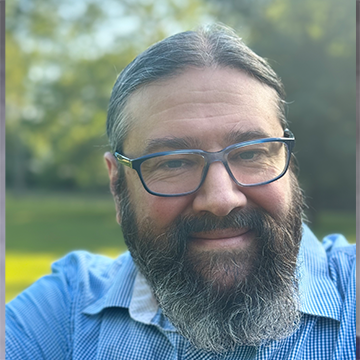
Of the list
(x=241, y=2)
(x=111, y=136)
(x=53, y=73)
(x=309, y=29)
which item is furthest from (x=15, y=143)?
(x=111, y=136)

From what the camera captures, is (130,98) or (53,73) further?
(53,73)

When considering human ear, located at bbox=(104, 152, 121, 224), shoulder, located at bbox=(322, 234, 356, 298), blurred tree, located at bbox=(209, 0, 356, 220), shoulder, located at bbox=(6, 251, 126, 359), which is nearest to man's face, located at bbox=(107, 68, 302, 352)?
shoulder, located at bbox=(322, 234, 356, 298)

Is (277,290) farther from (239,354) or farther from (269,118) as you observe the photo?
(269,118)

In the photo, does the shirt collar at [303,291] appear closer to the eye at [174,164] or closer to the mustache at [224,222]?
the mustache at [224,222]

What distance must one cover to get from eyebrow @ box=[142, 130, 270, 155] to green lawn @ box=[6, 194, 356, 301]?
22.5 ft

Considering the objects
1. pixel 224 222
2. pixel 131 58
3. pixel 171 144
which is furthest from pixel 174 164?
pixel 131 58

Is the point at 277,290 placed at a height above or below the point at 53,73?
below


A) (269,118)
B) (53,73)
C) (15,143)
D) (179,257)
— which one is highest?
(53,73)

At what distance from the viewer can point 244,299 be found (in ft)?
5.54

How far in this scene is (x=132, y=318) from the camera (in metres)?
1.87

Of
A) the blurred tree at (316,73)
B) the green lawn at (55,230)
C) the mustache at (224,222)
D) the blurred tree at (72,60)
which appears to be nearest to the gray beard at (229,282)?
the mustache at (224,222)

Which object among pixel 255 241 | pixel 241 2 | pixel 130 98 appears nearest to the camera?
pixel 255 241

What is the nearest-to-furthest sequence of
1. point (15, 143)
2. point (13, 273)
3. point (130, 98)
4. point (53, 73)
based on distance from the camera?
point (130, 98), point (13, 273), point (53, 73), point (15, 143)

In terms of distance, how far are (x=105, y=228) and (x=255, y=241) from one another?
1807 centimetres
